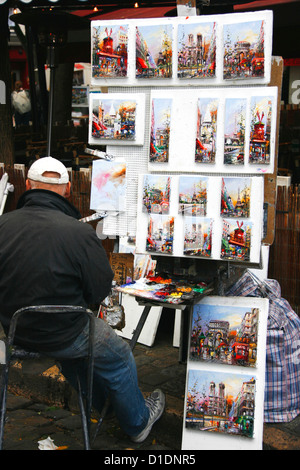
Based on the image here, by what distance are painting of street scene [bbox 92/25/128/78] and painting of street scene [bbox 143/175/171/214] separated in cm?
61

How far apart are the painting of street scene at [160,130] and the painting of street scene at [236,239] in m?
0.51

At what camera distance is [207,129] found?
3.04 metres

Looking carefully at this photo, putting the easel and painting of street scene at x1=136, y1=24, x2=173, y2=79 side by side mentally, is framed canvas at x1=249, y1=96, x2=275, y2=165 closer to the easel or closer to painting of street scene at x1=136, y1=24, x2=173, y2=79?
painting of street scene at x1=136, y1=24, x2=173, y2=79

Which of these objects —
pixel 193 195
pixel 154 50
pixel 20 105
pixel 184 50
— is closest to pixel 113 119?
pixel 154 50

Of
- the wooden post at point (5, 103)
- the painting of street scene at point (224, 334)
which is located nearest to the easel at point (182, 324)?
the painting of street scene at point (224, 334)

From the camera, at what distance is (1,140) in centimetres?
718

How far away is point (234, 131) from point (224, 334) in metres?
1.11

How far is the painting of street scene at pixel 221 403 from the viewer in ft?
10.2

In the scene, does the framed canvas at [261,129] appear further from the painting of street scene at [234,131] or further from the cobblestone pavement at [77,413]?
the cobblestone pavement at [77,413]

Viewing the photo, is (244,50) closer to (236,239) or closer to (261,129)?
(261,129)

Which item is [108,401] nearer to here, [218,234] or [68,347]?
[68,347]

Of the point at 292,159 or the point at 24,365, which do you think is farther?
the point at 292,159

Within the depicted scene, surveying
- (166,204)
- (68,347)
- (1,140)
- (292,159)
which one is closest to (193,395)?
(68,347)
